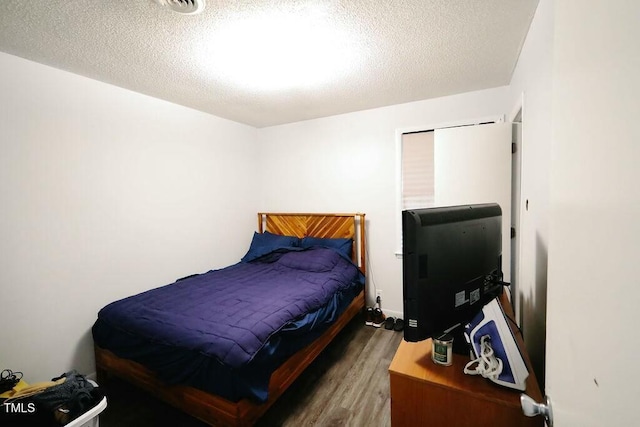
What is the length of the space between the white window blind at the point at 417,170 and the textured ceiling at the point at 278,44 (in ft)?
1.70

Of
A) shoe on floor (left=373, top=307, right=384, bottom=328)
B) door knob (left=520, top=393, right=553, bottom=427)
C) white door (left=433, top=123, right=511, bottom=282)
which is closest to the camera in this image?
door knob (left=520, top=393, right=553, bottom=427)

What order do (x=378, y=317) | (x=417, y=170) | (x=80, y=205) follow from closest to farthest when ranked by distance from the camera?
1. (x=80, y=205)
2. (x=417, y=170)
3. (x=378, y=317)

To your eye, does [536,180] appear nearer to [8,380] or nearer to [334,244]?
[334,244]

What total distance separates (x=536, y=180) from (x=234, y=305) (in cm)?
204

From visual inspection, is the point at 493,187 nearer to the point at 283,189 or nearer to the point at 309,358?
the point at 309,358

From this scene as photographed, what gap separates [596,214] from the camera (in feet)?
1.37

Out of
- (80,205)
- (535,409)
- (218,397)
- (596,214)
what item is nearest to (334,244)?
(218,397)

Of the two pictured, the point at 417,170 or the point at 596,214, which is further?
the point at 417,170

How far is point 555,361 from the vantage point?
61 cm

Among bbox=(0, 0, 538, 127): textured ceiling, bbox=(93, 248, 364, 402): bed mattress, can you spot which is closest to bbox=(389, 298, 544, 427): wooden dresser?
bbox=(93, 248, 364, 402): bed mattress

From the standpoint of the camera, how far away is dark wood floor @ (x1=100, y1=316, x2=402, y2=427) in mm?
1720

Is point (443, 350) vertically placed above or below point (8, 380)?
above

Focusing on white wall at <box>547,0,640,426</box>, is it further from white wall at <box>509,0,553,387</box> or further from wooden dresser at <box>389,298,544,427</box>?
white wall at <box>509,0,553,387</box>

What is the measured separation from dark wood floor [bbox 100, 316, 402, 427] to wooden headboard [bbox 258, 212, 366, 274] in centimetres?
110
